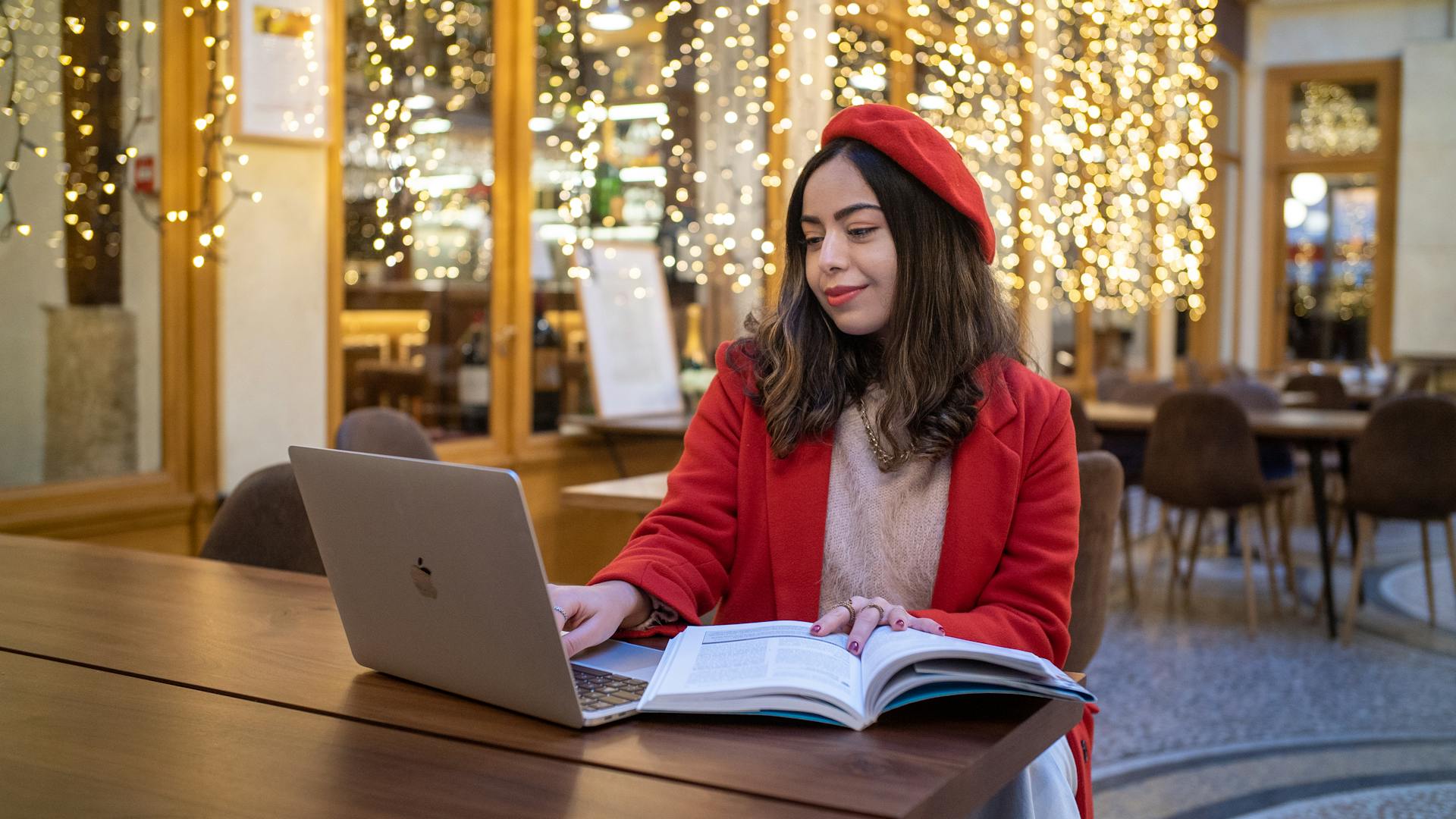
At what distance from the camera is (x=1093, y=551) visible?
213 centimetres

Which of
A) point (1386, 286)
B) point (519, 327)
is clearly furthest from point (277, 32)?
point (1386, 286)

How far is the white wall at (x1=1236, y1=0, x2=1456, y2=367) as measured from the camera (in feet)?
38.9

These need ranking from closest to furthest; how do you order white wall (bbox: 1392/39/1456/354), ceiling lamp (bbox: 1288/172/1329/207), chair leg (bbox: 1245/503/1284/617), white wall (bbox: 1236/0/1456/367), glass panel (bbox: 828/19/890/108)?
chair leg (bbox: 1245/503/1284/617) → glass panel (bbox: 828/19/890/108) → white wall (bbox: 1392/39/1456/354) → white wall (bbox: 1236/0/1456/367) → ceiling lamp (bbox: 1288/172/1329/207)

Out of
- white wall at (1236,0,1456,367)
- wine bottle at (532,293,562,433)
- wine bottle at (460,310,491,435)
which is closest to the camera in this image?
wine bottle at (460,310,491,435)

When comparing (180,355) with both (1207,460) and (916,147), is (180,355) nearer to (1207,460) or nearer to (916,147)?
(916,147)

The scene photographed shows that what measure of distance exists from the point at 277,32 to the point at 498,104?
3.57 ft

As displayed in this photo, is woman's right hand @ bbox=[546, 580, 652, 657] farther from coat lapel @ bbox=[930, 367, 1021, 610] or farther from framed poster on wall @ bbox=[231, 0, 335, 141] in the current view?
framed poster on wall @ bbox=[231, 0, 335, 141]

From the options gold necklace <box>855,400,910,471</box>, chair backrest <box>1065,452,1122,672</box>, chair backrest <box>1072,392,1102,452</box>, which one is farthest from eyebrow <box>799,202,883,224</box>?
chair backrest <box>1072,392,1102,452</box>

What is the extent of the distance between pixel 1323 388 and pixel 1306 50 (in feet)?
20.9

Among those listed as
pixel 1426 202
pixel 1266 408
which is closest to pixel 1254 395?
pixel 1266 408

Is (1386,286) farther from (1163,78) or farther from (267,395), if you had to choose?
(267,395)

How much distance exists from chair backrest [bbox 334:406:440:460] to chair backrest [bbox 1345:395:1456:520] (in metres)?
3.59

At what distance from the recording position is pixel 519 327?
15.1 ft

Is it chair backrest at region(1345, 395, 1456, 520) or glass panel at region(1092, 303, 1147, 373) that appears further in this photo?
glass panel at region(1092, 303, 1147, 373)
